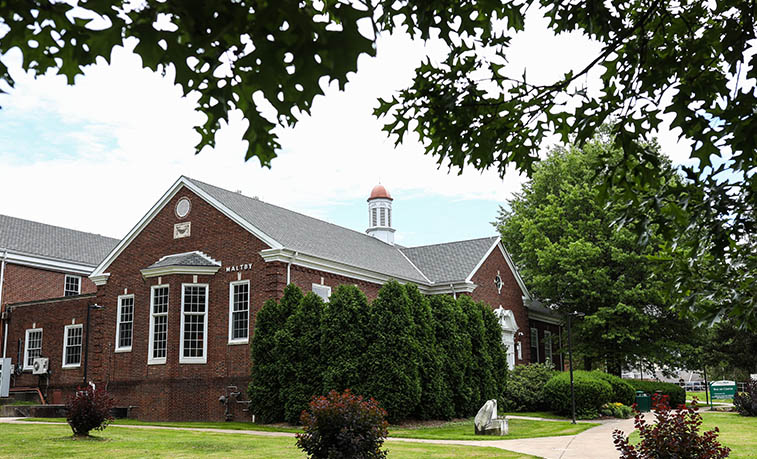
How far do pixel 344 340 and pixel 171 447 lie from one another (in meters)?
6.54

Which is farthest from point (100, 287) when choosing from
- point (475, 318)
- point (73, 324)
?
point (475, 318)

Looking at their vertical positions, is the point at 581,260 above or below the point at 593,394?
above

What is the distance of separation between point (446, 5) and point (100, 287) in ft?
78.5

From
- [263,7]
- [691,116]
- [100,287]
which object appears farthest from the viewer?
[100,287]

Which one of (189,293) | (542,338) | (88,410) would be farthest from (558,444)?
(542,338)

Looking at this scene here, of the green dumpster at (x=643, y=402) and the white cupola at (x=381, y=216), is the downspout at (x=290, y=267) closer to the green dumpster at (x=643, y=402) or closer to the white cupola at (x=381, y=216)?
the white cupola at (x=381, y=216)

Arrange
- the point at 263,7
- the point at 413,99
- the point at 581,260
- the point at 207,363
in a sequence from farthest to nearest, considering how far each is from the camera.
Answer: the point at 581,260, the point at 207,363, the point at 413,99, the point at 263,7

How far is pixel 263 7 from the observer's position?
256 cm

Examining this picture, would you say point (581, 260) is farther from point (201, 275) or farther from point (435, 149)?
point (435, 149)

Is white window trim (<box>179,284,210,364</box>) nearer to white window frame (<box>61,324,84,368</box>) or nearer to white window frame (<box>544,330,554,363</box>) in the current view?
white window frame (<box>61,324,84,368</box>)

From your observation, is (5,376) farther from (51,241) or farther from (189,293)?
(189,293)

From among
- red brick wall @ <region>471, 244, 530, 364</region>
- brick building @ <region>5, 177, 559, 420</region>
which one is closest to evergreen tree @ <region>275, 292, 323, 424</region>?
brick building @ <region>5, 177, 559, 420</region>

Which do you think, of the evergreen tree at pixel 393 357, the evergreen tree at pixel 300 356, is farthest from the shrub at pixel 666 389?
the evergreen tree at pixel 300 356

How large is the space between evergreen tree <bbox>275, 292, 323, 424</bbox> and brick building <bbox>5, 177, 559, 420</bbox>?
2.11 m
